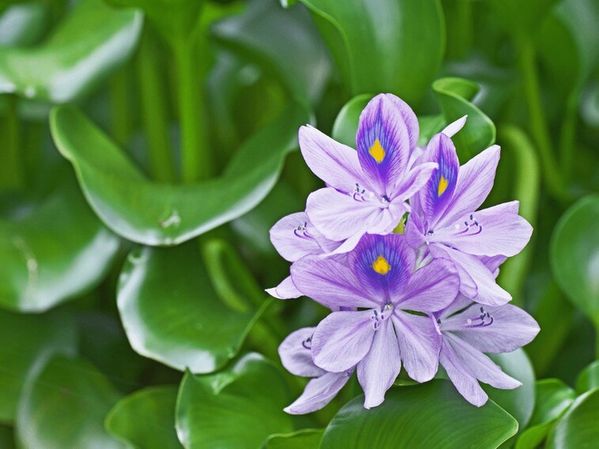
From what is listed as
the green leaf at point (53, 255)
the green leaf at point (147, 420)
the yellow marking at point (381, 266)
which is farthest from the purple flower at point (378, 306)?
the green leaf at point (53, 255)

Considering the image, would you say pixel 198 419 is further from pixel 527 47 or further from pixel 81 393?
pixel 527 47

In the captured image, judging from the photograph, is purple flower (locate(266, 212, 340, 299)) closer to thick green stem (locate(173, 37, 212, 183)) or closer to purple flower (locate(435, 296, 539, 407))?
purple flower (locate(435, 296, 539, 407))

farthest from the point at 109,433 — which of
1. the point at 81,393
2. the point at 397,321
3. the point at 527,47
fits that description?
Answer: the point at 527,47

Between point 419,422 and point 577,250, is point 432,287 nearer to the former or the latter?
point 419,422

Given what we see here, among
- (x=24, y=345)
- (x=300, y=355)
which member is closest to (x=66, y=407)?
(x=24, y=345)

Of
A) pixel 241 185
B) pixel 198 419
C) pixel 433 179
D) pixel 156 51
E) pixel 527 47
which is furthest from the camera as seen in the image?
pixel 156 51

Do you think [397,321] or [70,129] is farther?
[70,129]

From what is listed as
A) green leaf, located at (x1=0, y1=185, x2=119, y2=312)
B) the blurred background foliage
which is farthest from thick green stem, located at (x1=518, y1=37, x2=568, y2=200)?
green leaf, located at (x1=0, y1=185, x2=119, y2=312)
